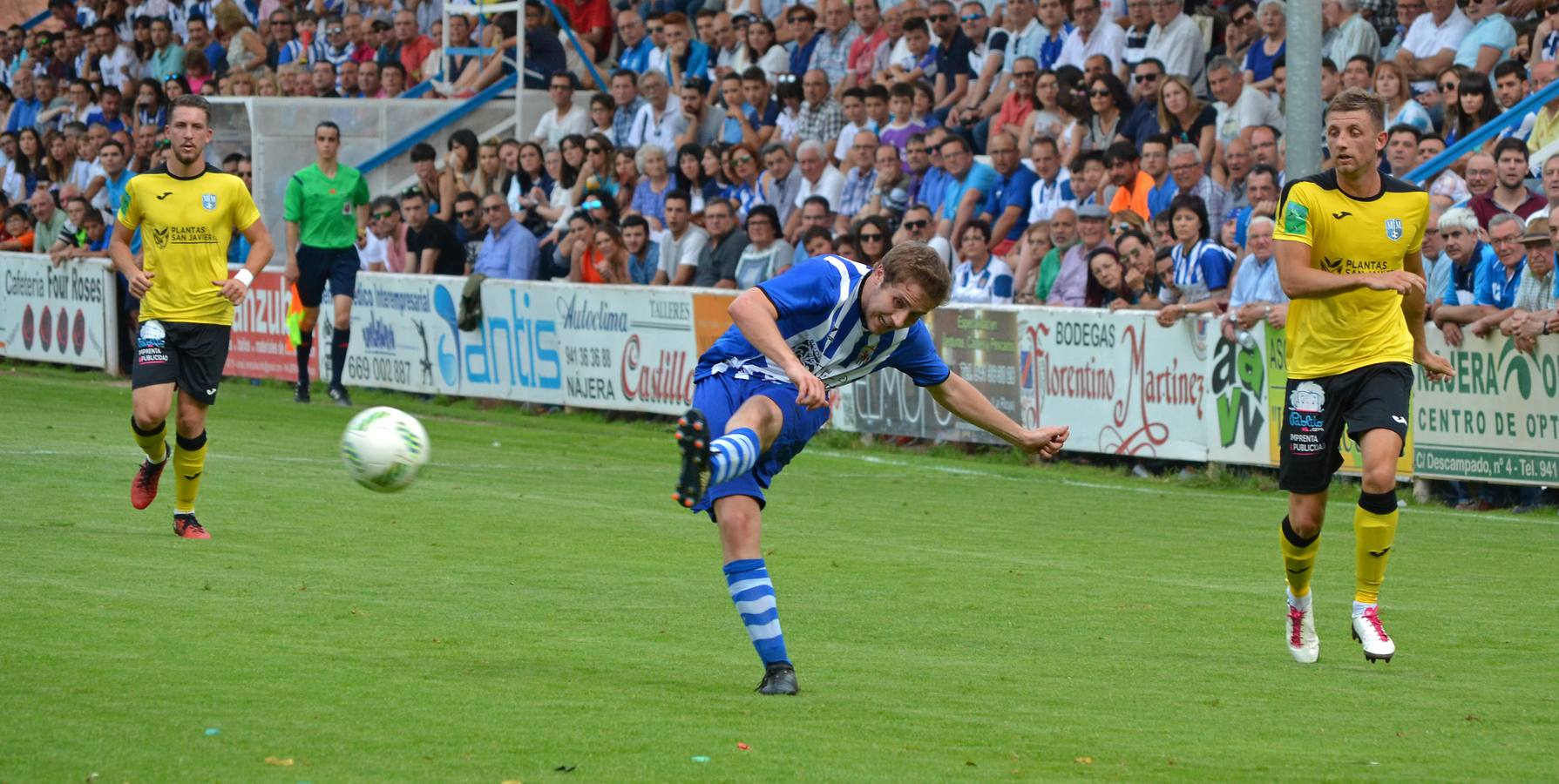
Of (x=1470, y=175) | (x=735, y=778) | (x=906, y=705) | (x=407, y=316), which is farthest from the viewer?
(x=407, y=316)

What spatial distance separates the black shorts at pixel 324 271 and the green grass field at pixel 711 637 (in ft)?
16.7

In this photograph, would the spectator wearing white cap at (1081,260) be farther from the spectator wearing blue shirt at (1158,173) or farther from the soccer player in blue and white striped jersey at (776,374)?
the soccer player in blue and white striped jersey at (776,374)

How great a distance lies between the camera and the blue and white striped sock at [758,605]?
7.23 meters

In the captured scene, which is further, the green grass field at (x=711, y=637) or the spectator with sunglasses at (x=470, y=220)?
the spectator with sunglasses at (x=470, y=220)

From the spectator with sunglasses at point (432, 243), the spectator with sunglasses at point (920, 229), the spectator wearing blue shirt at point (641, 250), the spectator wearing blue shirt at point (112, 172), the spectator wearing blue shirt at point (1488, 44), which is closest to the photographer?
the spectator wearing blue shirt at point (1488, 44)

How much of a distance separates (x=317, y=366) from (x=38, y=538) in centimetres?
1263

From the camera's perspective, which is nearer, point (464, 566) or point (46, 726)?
point (46, 726)

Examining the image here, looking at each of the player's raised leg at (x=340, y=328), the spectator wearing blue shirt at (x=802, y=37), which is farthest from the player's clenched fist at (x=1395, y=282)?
the spectator wearing blue shirt at (x=802, y=37)

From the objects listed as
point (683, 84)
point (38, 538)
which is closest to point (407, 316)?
point (683, 84)

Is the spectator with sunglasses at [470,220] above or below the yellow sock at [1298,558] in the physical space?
above

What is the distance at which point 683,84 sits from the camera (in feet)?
78.3

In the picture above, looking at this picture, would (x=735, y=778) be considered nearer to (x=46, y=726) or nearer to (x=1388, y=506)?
(x=46, y=726)

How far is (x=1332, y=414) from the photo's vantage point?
27.9ft

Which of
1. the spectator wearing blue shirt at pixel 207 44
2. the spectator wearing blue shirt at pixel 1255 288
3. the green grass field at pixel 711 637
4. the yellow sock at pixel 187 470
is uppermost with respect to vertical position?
the spectator wearing blue shirt at pixel 207 44
